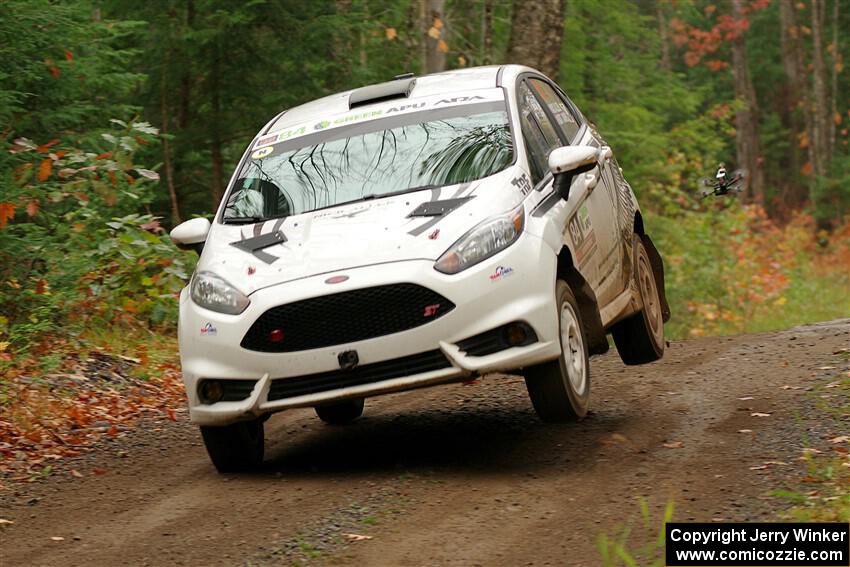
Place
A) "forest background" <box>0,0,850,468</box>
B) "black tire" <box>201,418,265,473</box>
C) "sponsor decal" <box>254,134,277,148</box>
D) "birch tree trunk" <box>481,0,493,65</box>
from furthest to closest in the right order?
"birch tree trunk" <box>481,0,493,65</box> → "forest background" <box>0,0,850,468</box> → "sponsor decal" <box>254,134,277,148</box> → "black tire" <box>201,418,265,473</box>

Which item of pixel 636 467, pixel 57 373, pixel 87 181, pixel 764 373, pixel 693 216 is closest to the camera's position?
pixel 636 467

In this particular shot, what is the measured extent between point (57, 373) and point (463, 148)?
4186mm

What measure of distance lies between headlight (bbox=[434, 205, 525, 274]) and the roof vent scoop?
181 centimetres

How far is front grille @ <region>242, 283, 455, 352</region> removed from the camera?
612 centimetres

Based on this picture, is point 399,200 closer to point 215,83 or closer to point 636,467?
point 636,467

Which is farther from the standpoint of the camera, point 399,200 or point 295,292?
point 399,200

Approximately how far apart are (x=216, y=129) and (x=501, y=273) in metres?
9.37

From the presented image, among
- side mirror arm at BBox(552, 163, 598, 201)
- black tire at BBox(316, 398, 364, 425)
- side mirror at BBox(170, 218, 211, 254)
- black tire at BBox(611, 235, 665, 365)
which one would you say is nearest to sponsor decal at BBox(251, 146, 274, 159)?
side mirror at BBox(170, 218, 211, 254)

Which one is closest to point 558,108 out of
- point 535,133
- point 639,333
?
point 535,133

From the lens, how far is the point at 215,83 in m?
14.8

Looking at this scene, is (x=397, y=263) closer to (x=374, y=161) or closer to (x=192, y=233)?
(x=374, y=161)

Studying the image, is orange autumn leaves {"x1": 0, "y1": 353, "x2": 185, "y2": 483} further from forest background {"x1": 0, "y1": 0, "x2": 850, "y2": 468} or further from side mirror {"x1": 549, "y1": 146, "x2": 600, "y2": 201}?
side mirror {"x1": 549, "y1": 146, "x2": 600, "y2": 201}

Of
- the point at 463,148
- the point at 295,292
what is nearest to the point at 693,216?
the point at 463,148

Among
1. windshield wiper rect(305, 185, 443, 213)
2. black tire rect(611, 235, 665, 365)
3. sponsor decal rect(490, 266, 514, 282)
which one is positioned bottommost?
black tire rect(611, 235, 665, 365)
